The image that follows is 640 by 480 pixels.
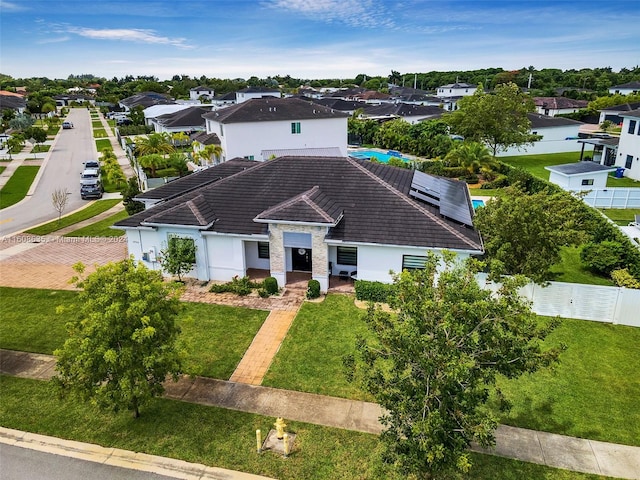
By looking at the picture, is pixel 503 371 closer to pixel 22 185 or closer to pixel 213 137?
pixel 213 137

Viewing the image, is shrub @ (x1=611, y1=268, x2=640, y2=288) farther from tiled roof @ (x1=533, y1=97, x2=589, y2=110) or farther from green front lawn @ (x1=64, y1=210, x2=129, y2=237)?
tiled roof @ (x1=533, y1=97, x2=589, y2=110)

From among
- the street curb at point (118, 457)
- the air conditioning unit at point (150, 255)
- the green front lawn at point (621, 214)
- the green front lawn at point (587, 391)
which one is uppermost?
the air conditioning unit at point (150, 255)

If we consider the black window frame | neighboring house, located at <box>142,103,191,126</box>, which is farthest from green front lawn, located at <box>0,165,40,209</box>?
neighboring house, located at <box>142,103,191,126</box>

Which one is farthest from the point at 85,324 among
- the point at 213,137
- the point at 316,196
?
the point at 213,137

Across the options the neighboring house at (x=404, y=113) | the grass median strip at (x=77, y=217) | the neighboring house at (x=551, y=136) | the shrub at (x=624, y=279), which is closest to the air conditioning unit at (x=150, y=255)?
the grass median strip at (x=77, y=217)

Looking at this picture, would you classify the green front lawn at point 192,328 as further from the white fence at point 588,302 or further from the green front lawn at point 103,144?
the green front lawn at point 103,144
